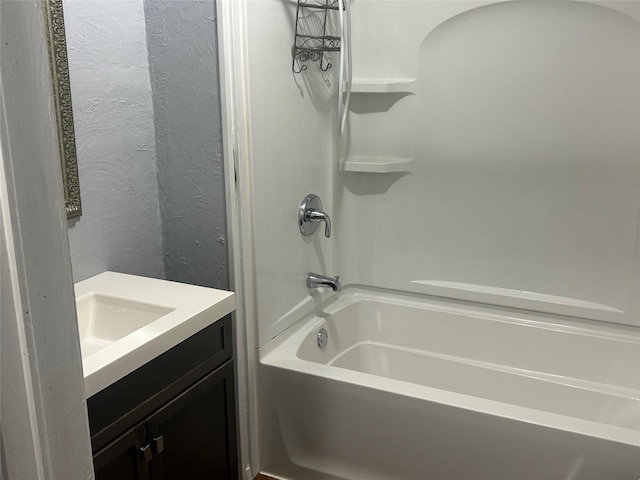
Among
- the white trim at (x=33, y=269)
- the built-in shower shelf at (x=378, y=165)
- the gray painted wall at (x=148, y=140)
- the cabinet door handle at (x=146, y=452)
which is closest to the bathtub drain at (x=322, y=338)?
the gray painted wall at (x=148, y=140)

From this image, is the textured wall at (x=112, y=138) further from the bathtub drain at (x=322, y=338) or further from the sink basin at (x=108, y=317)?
the bathtub drain at (x=322, y=338)

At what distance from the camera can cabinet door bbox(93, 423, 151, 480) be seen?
139 centimetres

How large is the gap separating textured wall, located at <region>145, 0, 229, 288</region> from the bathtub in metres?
0.43

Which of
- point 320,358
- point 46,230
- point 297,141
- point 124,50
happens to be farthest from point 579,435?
point 124,50

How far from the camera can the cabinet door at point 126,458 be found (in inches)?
54.7

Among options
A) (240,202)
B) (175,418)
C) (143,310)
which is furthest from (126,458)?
(240,202)

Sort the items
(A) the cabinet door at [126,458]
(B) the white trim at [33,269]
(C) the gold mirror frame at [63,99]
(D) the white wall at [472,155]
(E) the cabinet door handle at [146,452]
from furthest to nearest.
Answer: (D) the white wall at [472,155] → (C) the gold mirror frame at [63,99] → (E) the cabinet door handle at [146,452] → (A) the cabinet door at [126,458] → (B) the white trim at [33,269]

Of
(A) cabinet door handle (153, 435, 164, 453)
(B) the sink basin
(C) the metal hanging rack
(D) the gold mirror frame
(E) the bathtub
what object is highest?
(C) the metal hanging rack

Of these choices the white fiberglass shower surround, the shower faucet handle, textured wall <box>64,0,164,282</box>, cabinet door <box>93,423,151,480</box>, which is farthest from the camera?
the shower faucet handle

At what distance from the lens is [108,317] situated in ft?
5.73

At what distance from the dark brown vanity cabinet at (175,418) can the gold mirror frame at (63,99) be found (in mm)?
551

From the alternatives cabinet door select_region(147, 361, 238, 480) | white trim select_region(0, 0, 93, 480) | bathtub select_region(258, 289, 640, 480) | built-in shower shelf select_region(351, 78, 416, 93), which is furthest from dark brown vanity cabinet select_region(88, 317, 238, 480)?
built-in shower shelf select_region(351, 78, 416, 93)

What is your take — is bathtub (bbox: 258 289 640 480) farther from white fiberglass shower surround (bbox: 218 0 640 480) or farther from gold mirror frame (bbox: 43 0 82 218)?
gold mirror frame (bbox: 43 0 82 218)

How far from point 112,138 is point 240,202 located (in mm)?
440
